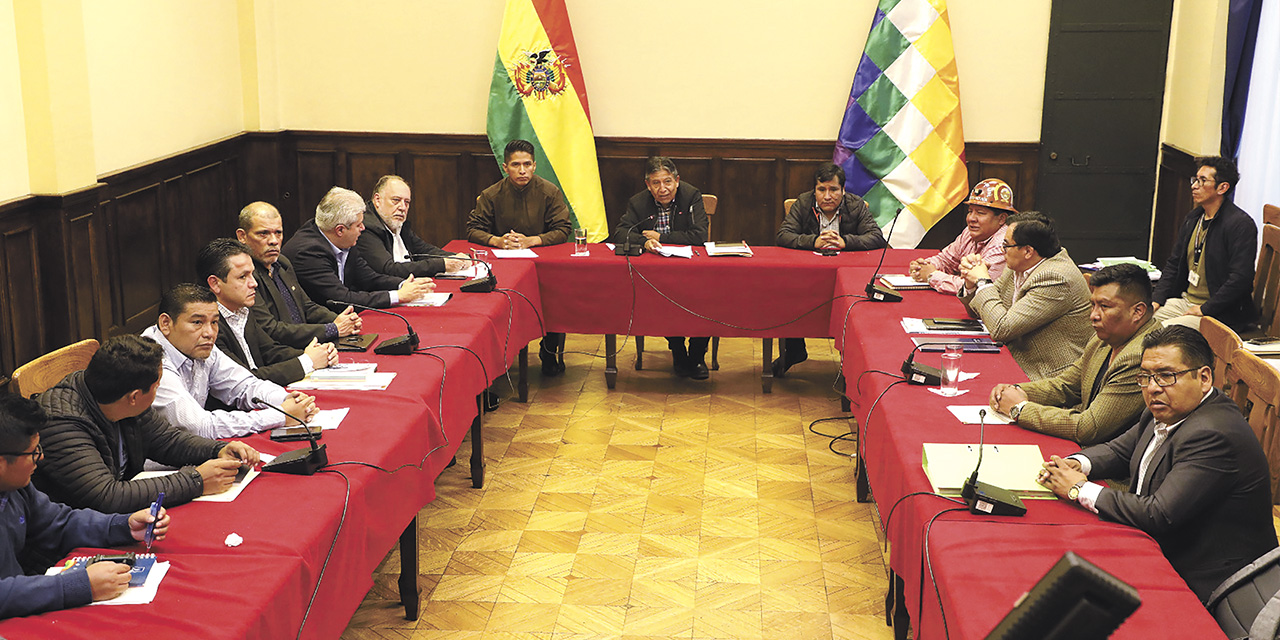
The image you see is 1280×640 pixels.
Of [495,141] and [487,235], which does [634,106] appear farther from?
[487,235]

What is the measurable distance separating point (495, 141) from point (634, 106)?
0.96 metres

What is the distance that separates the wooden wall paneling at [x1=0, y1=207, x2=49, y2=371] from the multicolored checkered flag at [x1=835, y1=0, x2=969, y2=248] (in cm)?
464

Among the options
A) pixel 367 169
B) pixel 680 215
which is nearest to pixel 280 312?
pixel 680 215

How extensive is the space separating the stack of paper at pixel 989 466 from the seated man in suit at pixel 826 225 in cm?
288

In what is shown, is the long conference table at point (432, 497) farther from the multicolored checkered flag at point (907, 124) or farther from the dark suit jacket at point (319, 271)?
the multicolored checkered flag at point (907, 124)

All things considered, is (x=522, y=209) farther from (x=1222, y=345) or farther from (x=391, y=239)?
(x=1222, y=345)

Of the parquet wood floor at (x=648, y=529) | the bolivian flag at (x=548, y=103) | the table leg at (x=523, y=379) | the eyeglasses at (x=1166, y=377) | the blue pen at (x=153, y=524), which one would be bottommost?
the parquet wood floor at (x=648, y=529)

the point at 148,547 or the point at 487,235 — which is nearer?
the point at 148,547

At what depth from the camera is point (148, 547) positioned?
2.40 m

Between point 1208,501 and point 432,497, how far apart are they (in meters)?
2.19

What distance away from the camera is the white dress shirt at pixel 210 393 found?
3.04m

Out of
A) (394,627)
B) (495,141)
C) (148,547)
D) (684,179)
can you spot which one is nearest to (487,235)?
(495,141)

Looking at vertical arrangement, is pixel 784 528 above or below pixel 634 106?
below

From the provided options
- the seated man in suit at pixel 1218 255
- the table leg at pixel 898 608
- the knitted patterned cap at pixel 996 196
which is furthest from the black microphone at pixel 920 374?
the seated man in suit at pixel 1218 255
